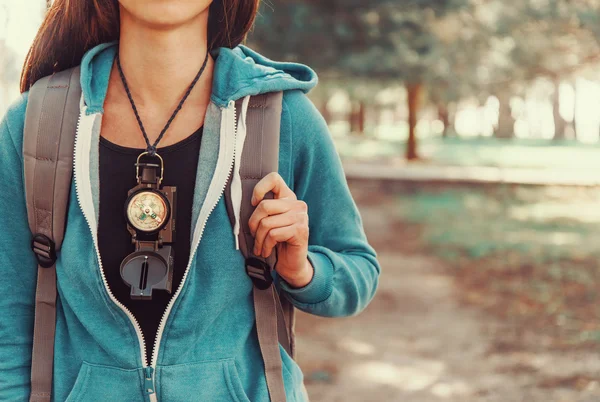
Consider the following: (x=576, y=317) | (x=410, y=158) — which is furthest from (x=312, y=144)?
(x=410, y=158)

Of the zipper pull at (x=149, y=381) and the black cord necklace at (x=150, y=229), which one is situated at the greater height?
the black cord necklace at (x=150, y=229)

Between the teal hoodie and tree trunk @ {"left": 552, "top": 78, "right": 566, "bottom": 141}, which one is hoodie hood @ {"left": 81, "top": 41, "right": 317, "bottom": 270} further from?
tree trunk @ {"left": 552, "top": 78, "right": 566, "bottom": 141}

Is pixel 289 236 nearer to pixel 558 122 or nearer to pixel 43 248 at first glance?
pixel 43 248

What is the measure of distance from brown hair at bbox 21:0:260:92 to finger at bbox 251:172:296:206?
465 mm

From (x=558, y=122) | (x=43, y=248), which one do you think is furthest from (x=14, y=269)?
(x=558, y=122)

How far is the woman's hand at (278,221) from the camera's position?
1575 millimetres

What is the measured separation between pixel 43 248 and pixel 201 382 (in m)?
0.43

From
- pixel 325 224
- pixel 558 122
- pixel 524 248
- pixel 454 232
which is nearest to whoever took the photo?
pixel 325 224

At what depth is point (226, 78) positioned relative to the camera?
1753 mm

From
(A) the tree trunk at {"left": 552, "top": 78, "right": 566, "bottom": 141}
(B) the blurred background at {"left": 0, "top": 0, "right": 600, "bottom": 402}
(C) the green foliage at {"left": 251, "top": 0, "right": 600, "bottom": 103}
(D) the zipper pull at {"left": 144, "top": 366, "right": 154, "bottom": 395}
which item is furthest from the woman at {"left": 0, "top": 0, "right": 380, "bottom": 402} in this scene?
(A) the tree trunk at {"left": 552, "top": 78, "right": 566, "bottom": 141}

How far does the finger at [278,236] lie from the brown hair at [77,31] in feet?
1.81

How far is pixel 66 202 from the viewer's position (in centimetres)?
164

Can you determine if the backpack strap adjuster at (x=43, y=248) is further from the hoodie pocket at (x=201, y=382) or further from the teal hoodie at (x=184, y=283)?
the hoodie pocket at (x=201, y=382)

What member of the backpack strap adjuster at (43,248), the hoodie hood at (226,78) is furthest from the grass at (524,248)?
the backpack strap adjuster at (43,248)
